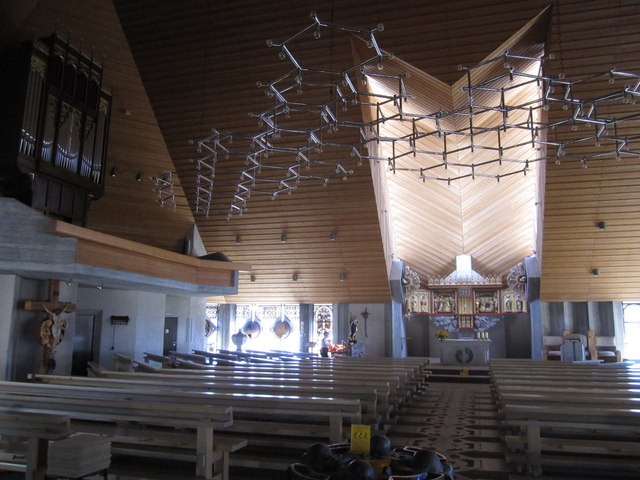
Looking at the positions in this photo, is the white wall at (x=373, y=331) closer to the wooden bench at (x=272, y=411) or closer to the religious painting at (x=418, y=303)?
the religious painting at (x=418, y=303)

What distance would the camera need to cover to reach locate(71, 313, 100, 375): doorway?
11.8 m

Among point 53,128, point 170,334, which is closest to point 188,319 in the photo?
point 170,334

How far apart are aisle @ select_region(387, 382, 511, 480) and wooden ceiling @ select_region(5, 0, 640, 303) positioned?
15.2 feet

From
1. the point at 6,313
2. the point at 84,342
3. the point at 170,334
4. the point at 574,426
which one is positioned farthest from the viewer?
the point at 170,334

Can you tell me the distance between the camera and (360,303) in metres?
15.3

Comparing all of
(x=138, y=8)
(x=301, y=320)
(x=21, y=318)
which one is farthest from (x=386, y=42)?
(x=301, y=320)

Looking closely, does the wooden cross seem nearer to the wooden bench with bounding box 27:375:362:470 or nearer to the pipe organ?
the pipe organ

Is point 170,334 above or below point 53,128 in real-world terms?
below

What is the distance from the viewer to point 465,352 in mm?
13875

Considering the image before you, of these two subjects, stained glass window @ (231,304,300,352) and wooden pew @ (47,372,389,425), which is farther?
stained glass window @ (231,304,300,352)

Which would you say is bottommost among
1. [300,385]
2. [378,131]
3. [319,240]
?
[300,385]

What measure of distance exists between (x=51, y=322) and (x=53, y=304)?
30 cm

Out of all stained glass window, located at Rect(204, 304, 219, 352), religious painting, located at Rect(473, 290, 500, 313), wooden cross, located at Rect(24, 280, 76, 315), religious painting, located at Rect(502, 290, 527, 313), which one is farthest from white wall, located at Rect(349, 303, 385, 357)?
wooden cross, located at Rect(24, 280, 76, 315)

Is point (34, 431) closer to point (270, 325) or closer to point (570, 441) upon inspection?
point (570, 441)
